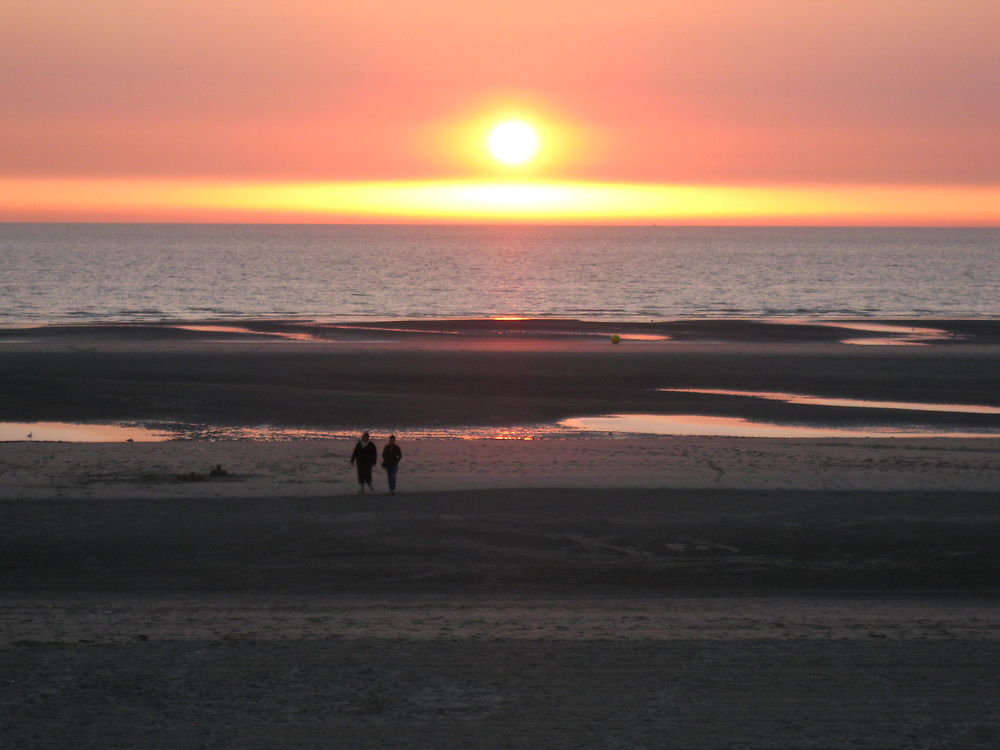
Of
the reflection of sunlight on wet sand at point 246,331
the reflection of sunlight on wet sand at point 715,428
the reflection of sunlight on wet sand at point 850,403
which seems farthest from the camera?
the reflection of sunlight on wet sand at point 246,331

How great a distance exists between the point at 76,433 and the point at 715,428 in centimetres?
1695

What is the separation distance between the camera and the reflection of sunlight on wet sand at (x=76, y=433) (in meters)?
27.1

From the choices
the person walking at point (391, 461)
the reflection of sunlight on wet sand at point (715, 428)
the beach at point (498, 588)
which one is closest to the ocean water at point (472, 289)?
the reflection of sunlight on wet sand at point (715, 428)

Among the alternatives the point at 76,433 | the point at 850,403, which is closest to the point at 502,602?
A: the point at 76,433

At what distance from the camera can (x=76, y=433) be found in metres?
27.9

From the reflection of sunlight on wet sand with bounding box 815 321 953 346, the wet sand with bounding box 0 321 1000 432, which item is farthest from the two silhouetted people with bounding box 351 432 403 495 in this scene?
the reflection of sunlight on wet sand with bounding box 815 321 953 346

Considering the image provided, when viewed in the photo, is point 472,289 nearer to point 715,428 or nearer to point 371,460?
point 715,428

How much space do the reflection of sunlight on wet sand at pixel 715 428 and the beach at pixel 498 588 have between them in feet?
2.88

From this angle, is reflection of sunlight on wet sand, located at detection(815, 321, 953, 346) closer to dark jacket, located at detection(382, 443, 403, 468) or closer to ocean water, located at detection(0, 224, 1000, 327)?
ocean water, located at detection(0, 224, 1000, 327)

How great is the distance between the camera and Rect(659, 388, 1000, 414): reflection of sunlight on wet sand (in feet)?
106

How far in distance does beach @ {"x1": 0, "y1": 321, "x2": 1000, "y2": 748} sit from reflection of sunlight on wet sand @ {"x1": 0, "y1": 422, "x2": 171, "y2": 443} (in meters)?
1.35

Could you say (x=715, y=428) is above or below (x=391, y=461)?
below

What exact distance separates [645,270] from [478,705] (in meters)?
134

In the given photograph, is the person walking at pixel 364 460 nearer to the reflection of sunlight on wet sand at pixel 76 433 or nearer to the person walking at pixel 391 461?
the person walking at pixel 391 461
